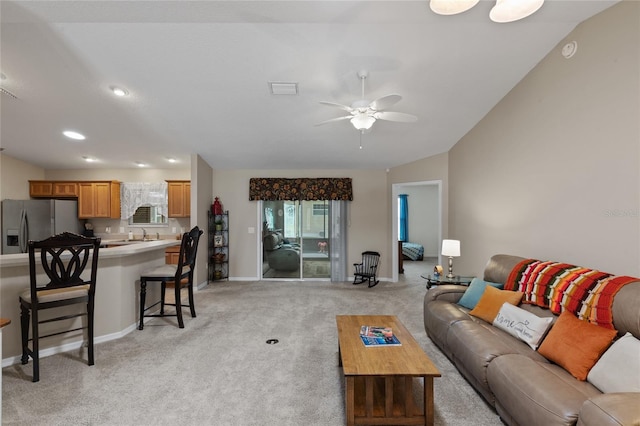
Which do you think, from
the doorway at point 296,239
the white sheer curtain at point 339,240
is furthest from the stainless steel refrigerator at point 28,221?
the white sheer curtain at point 339,240

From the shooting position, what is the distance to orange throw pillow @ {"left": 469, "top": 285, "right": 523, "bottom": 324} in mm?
2564

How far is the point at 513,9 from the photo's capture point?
74.2 inches

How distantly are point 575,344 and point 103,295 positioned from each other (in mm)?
4175

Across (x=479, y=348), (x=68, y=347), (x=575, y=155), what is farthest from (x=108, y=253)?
(x=575, y=155)

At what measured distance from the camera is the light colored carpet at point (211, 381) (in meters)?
1.97

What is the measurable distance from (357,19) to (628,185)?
2441mm

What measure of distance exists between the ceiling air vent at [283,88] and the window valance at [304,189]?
2.72 metres

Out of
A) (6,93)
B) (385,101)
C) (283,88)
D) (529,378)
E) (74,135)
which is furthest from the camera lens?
(74,135)

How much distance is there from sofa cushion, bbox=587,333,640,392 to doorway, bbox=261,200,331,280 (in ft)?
15.5

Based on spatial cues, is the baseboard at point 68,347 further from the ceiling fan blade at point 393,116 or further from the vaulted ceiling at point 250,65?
the ceiling fan blade at point 393,116

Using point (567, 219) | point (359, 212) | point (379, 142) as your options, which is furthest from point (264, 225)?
point (567, 219)

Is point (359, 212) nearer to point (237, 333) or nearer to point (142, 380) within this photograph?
point (237, 333)

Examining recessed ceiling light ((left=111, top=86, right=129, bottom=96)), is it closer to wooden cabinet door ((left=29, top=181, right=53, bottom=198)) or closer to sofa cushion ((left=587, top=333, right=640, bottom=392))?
Result: wooden cabinet door ((left=29, top=181, right=53, bottom=198))

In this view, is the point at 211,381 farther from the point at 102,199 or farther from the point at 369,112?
the point at 102,199
